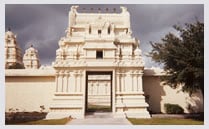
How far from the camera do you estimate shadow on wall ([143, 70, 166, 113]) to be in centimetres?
1856

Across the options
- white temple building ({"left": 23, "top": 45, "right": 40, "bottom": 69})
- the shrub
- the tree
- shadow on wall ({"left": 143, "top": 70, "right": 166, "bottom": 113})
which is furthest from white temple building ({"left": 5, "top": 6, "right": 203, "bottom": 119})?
white temple building ({"left": 23, "top": 45, "right": 40, "bottom": 69})

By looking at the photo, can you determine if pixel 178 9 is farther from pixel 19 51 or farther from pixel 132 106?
pixel 19 51

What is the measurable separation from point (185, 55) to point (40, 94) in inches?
375

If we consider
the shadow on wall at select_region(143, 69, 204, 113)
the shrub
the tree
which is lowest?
the shrub

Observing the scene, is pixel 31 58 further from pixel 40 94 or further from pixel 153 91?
pixel 153 91

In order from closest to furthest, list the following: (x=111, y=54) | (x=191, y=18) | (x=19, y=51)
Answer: (x=191, y=18) < (x=111, y=54) < (x=19, y=51)

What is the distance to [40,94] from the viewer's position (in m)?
18.5

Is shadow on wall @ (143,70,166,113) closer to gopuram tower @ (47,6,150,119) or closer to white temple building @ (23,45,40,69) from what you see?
gopuram tower @ (47,6,150,119)

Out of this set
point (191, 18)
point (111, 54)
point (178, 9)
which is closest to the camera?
point (178, 9)

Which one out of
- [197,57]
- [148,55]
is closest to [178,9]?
[197,57]


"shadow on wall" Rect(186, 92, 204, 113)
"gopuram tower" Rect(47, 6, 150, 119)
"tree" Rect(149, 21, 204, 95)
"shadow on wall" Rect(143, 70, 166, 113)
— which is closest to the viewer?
"tree" Rect(149, 21, 204, 95)

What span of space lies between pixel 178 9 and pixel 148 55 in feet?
11.6

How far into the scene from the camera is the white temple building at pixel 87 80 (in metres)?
17.0

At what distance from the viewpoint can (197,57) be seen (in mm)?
14016
